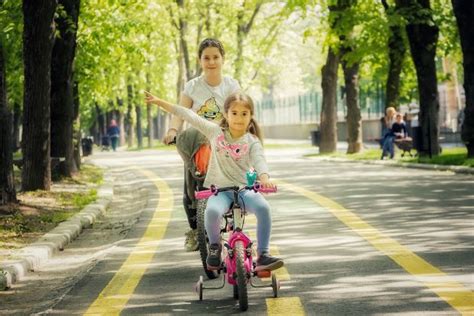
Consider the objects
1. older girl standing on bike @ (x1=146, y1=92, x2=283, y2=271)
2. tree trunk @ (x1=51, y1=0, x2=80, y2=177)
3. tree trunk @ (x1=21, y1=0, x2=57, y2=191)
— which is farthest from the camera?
tree trunk @ (x1=51, y1=0, x2=80, y2=177)

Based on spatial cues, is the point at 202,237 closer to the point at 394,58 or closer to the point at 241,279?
the point at 241,279

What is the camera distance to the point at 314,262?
9.20 metres

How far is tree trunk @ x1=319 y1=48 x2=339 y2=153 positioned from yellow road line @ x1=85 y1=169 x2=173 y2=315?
80.6 ft

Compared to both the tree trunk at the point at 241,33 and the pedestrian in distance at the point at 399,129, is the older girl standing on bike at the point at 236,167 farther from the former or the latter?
the tree trunk at the point at 241,33

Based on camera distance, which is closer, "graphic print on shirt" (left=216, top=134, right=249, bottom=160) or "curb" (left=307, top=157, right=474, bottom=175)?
"graphic print on shirt" (left=216, top=134, right=249, bottom=160)

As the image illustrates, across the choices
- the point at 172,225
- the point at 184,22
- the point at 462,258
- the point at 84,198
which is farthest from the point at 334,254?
the point at 184,22

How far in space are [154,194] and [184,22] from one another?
38287 millimetres

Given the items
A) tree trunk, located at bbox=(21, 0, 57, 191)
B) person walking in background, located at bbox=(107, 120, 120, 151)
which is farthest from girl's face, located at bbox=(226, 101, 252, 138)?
person walking in background, located at bbox=(107, 120, 120, 151)

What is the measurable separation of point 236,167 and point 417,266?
6.55 feet

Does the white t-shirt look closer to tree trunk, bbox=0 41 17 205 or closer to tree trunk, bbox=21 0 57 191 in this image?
tree trunk, bbox=0 41 17 205

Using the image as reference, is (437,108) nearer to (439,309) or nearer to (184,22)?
(439,309)

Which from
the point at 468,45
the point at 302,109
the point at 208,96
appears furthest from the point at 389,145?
the point at 302,109

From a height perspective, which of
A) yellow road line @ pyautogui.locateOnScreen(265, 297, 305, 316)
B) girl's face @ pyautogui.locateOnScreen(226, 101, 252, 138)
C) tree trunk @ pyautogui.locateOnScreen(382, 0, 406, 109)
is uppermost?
tree trunk @ pyautogui.locateOnScreen(382, 0, 406, 109)

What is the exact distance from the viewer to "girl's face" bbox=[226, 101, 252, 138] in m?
7.48
